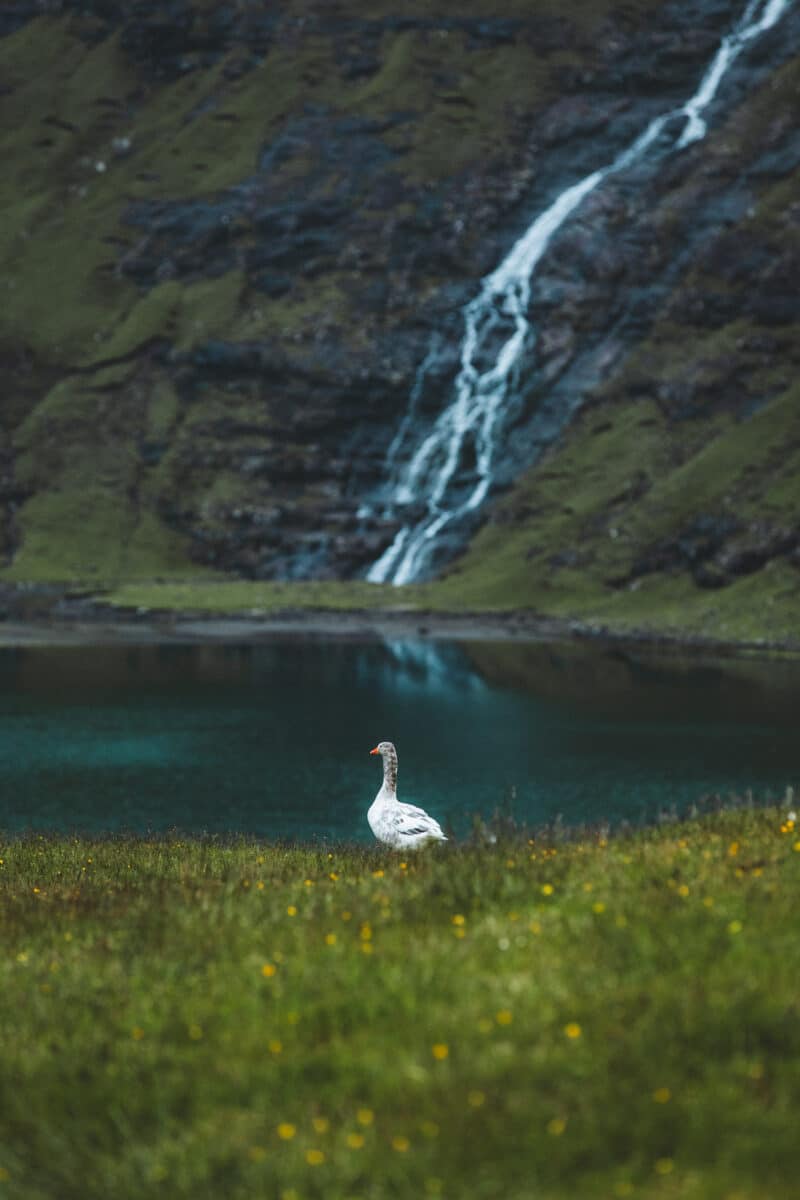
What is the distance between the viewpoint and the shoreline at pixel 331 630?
124 meters

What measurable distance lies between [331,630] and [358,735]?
65.3m

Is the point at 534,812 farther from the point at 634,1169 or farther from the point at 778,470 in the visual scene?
the point at 778,470

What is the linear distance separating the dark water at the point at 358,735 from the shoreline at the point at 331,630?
10.2 m

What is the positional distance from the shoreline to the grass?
350 feet

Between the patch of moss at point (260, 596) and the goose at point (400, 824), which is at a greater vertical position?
the goose at point (400, 824)

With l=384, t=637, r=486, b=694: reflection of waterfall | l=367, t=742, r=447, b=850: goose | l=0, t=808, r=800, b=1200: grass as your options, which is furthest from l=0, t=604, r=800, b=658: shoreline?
l=0, t=808, r=800, b=1200: grass

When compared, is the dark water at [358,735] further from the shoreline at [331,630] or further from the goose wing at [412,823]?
the goose wing at [412,823]

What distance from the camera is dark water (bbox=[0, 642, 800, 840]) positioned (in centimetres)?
5528

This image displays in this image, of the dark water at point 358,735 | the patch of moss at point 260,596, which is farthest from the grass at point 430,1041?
the patch of moss at point 260,596

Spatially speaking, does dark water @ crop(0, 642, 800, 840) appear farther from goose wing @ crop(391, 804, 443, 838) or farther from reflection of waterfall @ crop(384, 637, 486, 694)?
goose wing @ crop(391, 804, 443, 838)

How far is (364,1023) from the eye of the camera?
980 cm

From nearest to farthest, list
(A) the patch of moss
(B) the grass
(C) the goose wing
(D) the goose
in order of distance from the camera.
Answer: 1. (B) the grass
2. (D) the goose
3. (C) the goose wing
4. (A) the patch of moss

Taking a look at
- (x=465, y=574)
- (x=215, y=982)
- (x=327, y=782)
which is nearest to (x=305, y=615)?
(x=465, y=574)

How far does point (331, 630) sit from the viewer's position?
13925 cm
